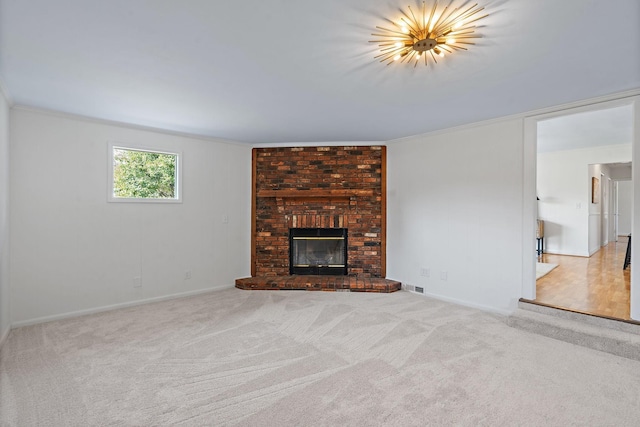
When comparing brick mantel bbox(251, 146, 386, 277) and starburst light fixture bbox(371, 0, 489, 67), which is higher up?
starburst light fixture bbox(371, 0, 489, 67)

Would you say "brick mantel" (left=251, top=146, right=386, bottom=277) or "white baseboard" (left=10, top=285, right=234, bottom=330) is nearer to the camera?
"white baseboard" (left=10, top=285, right=234, bottom=330)

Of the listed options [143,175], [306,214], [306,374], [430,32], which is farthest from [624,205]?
[143,175]

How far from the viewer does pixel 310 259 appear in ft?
17.4

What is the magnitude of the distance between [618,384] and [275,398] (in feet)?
7.82

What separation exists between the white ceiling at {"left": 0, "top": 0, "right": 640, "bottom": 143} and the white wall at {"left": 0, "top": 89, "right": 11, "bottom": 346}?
0.28 metres

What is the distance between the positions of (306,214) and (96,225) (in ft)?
9.20

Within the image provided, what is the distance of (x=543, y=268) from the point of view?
17.2ft

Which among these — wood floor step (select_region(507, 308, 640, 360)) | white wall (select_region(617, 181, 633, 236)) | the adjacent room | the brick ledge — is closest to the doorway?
the adjacent room

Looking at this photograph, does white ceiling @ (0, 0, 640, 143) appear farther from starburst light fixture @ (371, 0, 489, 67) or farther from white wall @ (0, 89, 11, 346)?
white wall @ (0, 89, 11, 346)

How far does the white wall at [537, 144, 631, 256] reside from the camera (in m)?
6.42

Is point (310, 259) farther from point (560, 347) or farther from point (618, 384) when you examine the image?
point (618, 384)

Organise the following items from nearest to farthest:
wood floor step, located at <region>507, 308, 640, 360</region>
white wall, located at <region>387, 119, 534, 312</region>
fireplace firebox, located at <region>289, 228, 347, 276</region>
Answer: wood floor step, located at <region>507, 308, 640, 360</region>, white wall, located at <region>387, 119, 534, 312</region>, fireplace firebox, located at <region>289, 228, 347, 276</region>

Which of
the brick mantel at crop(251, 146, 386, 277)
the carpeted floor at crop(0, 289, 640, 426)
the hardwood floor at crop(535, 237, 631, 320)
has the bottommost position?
the carpeted floor at crop(0, 289, 640, 426)

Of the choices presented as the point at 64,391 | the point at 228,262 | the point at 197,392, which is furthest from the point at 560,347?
the point at 228,262
